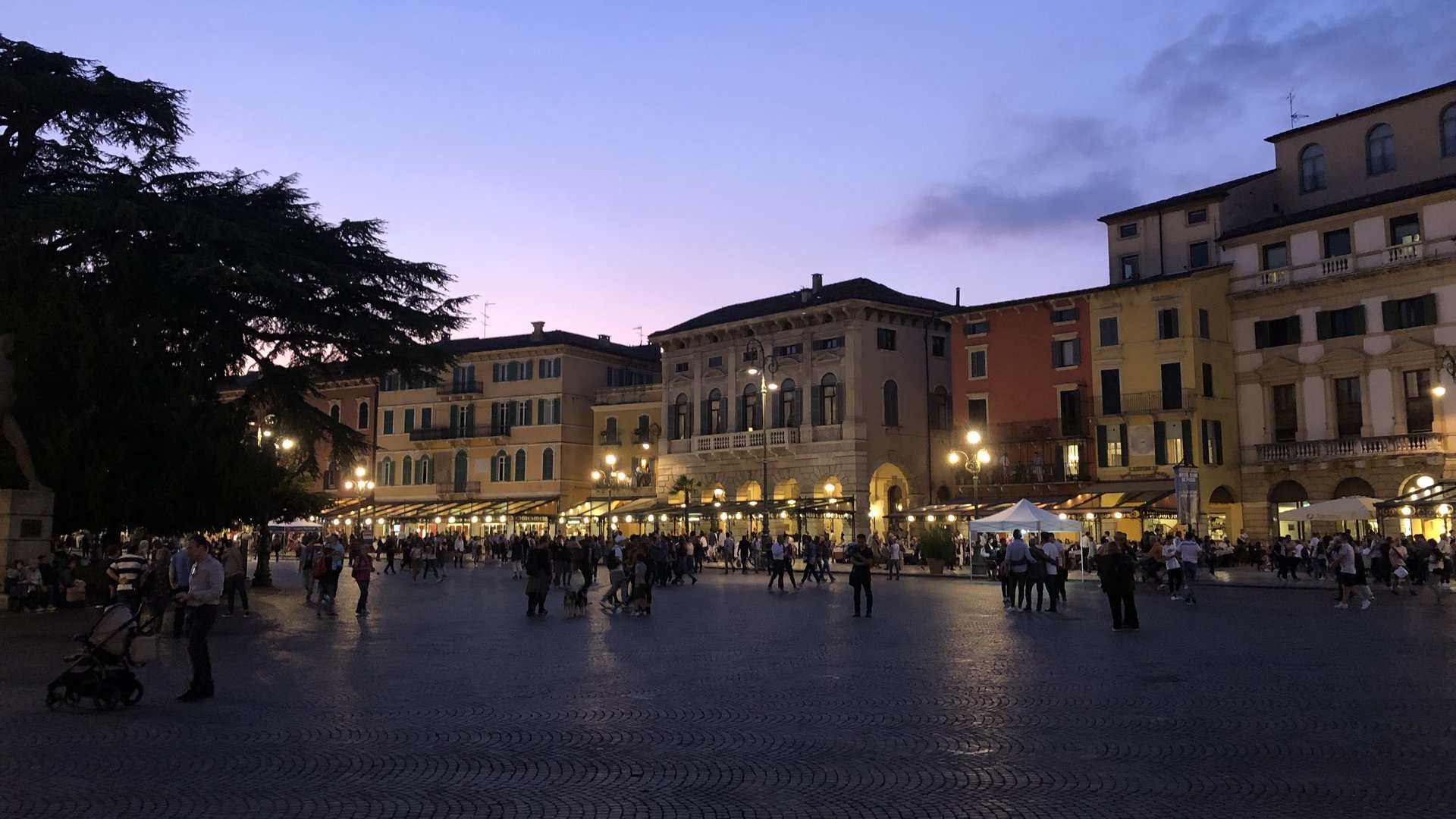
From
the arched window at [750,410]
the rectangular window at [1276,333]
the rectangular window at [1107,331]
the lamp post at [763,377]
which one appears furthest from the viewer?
the arched window at [750,410]

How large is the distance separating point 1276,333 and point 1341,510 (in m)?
12.3

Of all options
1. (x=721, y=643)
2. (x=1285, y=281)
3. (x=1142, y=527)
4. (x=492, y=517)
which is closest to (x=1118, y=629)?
(x=721, y=643)

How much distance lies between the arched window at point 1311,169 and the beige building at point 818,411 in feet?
53.0

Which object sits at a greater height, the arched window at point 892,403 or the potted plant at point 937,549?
the arched window at point 892,403

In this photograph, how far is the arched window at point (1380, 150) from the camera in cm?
4434

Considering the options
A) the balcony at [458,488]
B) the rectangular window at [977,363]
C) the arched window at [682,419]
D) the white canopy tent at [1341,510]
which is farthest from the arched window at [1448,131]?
the balcony at [458,488]

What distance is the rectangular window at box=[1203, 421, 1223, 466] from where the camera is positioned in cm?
4531

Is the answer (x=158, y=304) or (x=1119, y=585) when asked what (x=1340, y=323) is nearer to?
(x=1119, y=585)

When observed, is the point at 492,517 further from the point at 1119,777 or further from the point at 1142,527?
the point at 1119,777

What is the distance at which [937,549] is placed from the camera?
3772cm

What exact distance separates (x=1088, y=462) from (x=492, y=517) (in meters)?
33.5

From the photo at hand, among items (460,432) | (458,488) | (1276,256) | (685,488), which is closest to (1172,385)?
(1276,256)

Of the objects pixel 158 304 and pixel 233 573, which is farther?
pixel 158 304

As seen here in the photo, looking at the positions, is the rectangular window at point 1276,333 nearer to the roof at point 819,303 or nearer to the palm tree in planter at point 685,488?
the roof at point 819,303
